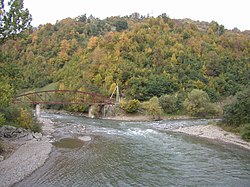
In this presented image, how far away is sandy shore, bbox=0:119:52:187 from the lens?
19.4 metres

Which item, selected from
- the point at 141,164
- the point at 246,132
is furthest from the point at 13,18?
Answer: the point at 246,132

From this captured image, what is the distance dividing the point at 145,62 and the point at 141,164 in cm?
9031

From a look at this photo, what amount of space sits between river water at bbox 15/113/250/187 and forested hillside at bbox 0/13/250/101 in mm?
58037

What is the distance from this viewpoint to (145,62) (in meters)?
113

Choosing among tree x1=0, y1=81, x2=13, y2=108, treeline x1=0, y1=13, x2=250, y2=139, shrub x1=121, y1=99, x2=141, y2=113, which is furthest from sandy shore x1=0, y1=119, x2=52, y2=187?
treeline x1=0, y1=13, x2=250, y2=139

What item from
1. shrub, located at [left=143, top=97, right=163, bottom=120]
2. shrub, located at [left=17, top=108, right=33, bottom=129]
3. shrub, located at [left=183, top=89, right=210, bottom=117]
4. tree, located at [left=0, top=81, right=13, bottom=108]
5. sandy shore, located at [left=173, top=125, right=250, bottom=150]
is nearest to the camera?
tree, located at [left=0, top=81, right=13, bottom=108]

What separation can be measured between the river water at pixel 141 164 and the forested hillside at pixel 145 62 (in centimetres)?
5804

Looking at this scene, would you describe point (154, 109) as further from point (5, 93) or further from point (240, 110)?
point (5, 93)

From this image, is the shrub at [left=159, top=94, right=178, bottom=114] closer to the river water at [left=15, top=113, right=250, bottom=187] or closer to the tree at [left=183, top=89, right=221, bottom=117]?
the tree at [left=183, top=89, right=221, bottom=117]

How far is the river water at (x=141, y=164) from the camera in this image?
20.0 m

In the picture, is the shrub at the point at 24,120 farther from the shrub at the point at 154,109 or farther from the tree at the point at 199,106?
the tree at the point at 199,106

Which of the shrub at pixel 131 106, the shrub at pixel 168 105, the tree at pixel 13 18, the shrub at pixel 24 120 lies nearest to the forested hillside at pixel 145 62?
the shrub at pixel 168 105

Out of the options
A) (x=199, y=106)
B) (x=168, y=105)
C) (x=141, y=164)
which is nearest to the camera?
(x=141, y=164)

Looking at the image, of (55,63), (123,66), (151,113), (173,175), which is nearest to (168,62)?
(123,66)
